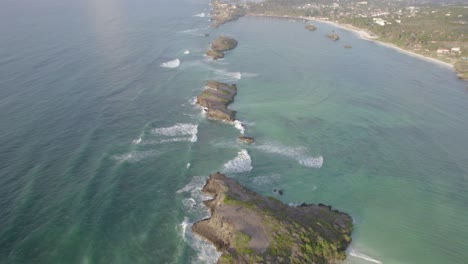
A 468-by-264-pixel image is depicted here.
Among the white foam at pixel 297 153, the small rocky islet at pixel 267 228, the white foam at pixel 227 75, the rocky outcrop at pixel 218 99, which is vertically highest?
the small rocky islet at pixel 267 228

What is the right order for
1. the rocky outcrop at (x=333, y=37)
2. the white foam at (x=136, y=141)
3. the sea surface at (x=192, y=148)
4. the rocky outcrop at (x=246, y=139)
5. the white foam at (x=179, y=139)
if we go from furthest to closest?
1. the rocky outcrop at (x=333, y=37)
2. the rocky outcrop at (x=246, y=139)
3. the white foam at (x=179, y=139)
4. the white foam at (x=136, y=141)
5. the sea surface at (x=192, y=148)

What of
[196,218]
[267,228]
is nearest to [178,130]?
[196,218]

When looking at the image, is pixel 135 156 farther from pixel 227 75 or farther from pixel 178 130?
pixel 227 75

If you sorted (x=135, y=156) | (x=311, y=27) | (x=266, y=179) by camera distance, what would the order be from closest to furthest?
1. (x=266, y=179)
2. (x=135, y=156)
3. (x=311, y=27)

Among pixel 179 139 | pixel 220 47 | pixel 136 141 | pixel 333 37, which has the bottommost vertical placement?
pixel 333 37

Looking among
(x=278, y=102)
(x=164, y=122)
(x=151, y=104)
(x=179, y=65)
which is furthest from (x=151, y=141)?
(x=179, y=65)

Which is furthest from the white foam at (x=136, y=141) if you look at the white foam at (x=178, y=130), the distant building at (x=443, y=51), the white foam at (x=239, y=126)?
the distant building at (x=443, y=51)

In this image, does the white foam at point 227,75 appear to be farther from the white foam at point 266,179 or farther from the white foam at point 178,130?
the white foam at point 266,179
